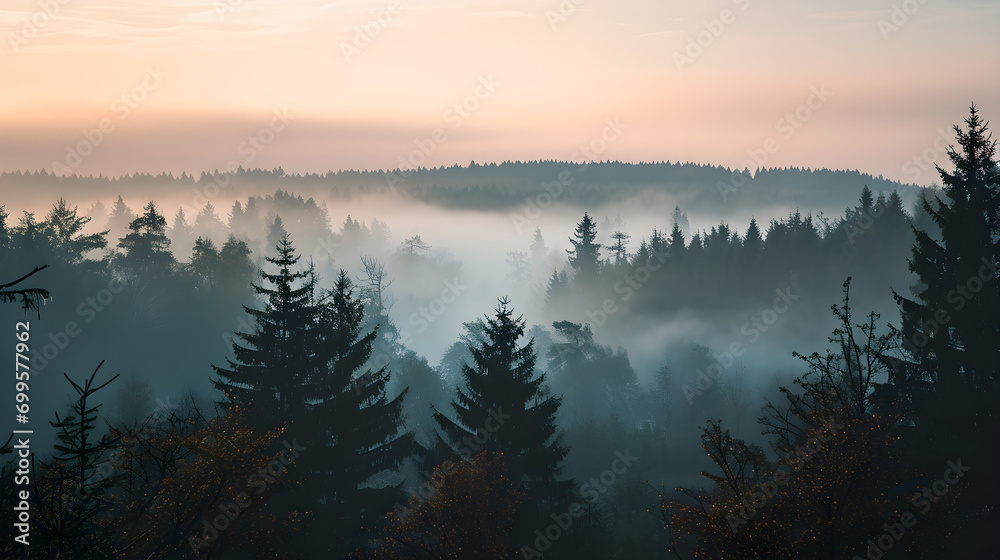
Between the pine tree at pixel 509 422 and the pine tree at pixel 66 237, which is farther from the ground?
the pine tree at pixel 66 237

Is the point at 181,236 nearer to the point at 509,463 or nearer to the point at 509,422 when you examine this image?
the point at 509,422

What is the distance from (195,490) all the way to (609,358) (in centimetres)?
5639

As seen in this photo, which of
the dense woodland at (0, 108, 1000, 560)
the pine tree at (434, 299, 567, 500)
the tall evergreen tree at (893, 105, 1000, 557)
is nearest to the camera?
the dense woodland at (0, 108, 1000, 560)

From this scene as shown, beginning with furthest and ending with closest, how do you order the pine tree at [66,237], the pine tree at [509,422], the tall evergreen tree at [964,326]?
the pine tree at [66,237], the pine tree at [509,422], the tall evergreen tree at [964,326]

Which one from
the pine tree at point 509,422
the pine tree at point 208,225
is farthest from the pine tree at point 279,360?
the pine tree at point 208,225

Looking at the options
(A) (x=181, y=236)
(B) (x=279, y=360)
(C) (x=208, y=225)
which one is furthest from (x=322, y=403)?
(C) (x=208, y=225)

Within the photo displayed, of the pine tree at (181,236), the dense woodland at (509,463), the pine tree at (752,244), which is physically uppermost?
the pine tree at (181,236)

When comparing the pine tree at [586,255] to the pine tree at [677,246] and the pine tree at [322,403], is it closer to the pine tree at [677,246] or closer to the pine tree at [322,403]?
the pine tree at [677,246]

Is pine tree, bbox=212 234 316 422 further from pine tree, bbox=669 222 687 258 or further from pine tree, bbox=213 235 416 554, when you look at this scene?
pine tree, bbox=669 222 687 258

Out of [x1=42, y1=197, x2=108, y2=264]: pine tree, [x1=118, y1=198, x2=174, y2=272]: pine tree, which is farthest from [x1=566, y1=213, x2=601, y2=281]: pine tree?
[x1=42, y1=197, x2=108, y2=264]: pine tree

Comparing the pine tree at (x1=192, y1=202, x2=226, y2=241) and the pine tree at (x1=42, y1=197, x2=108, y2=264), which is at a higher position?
the pine tree at (x1=192, y1=202, x2=226, y2=241)

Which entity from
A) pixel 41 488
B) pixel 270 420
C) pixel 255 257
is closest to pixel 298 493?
pixel 270 420

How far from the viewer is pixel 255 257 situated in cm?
14112

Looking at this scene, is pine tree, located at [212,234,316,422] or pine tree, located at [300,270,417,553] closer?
pine tree, located at [212,234,316,422]
